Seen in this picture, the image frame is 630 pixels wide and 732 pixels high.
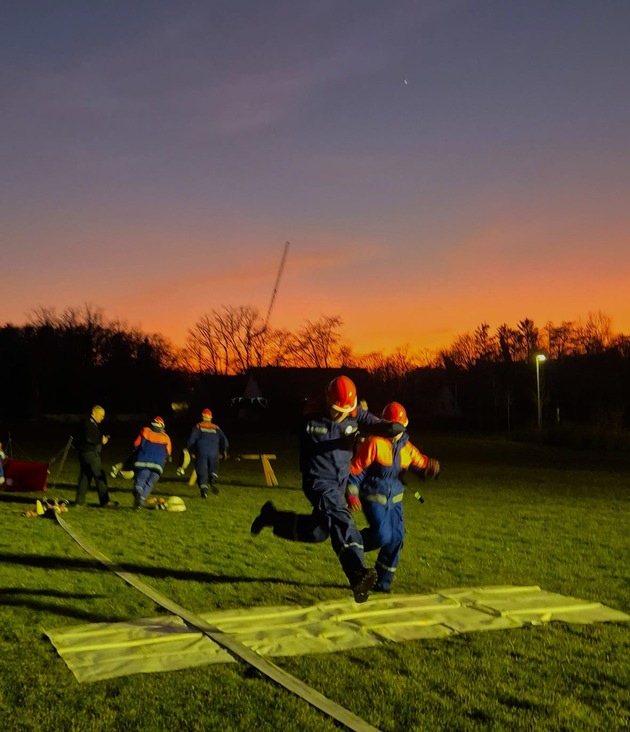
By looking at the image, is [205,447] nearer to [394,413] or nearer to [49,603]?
[394,413]

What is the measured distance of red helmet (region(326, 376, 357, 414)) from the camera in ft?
24.8

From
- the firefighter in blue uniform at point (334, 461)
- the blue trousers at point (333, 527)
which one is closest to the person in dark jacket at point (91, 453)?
the blue trousers at point (333, 527)

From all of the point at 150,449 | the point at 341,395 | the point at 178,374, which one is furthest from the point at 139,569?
the point at 178,374

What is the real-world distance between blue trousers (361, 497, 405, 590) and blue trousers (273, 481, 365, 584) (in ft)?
2.11

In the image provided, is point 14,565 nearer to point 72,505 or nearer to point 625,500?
point 72,505

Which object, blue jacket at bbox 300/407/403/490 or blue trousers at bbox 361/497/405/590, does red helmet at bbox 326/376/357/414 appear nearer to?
blue jacket at bbox 300/407/403/490

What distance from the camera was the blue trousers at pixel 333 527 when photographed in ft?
24.3

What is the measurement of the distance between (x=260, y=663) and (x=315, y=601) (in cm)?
230

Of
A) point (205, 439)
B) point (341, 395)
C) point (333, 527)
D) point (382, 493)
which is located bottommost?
point (333, 527)

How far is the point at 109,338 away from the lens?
272 ft

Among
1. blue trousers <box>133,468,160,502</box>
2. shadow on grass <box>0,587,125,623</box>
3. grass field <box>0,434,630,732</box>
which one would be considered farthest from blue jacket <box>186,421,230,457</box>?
shadow on grass <box>0,587,125,623</box>

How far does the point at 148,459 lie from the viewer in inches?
652

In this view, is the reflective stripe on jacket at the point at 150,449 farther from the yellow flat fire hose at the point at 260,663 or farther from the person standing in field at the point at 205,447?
the yellow flat fire hose at the point at 260,663

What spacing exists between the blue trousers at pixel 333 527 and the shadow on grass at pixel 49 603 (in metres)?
1.88
